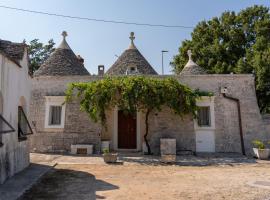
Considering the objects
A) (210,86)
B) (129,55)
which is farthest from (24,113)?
(129,55)

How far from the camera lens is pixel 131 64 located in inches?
785

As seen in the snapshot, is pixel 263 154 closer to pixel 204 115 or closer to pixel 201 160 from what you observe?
pixel 201 160

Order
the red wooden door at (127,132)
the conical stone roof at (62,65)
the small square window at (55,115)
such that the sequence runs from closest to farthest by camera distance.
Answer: the small square window at (55,115) → the red wooden door at (127,132) → the conical stone roof at (62,65)

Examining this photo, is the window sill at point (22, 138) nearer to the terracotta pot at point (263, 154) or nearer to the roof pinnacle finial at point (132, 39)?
the terracotta pot at point (263, 154)

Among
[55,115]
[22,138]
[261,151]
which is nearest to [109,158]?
[22,138]

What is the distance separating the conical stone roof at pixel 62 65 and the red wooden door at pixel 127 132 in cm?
469

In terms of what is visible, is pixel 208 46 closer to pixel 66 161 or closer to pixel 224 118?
pixel 224 118

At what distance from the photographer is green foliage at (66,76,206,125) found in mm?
14344

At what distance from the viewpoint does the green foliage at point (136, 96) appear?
14344 mm

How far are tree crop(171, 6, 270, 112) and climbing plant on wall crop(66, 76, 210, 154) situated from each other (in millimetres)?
11608

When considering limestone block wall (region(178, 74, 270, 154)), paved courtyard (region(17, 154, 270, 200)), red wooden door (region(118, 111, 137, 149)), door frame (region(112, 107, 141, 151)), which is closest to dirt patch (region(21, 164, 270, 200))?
paved courtyard (region(17, 154, 270, 200))

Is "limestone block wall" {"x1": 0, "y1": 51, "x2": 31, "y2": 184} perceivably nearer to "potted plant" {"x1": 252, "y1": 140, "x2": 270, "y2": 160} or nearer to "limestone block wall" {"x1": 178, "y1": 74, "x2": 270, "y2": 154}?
"limestone block wall" {"x1": 178, "y1": 74, "x2": 270, "y2": 154}

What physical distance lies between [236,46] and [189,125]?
51.0 feet

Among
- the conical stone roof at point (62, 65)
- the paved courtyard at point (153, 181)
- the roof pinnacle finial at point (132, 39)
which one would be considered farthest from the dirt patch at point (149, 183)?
the roof pinnacle finial at point (132, 39)
